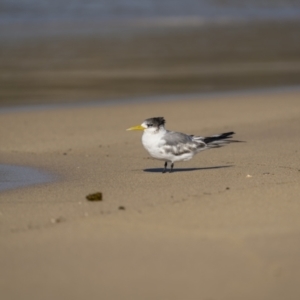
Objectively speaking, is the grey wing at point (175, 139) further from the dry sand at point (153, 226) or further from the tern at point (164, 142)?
the dry sand at point (153, 226)

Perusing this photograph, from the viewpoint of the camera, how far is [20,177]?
25.4ft

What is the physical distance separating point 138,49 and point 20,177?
12882mm

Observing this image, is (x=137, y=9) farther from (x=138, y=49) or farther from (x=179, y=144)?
(x=179, y=144)

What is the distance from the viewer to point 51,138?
10297 millimetres

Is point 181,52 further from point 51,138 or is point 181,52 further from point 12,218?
point 12,218

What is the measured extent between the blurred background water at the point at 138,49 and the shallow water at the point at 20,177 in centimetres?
492

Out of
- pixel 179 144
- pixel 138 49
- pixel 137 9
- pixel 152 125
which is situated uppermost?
pixel 137 9

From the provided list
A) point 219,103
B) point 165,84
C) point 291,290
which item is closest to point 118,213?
point 291,290

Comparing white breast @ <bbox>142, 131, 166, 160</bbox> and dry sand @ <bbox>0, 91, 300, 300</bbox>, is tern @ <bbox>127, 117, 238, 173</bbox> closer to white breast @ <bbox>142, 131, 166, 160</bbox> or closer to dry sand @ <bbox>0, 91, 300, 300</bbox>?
white breast @ <bbox>142, 131, 166, 160</bbox>

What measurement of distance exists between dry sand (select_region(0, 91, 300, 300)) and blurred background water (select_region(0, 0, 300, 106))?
507cm

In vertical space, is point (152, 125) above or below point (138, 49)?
below

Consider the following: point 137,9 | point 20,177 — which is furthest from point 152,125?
point 137,9

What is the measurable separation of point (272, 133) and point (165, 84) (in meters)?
5.16

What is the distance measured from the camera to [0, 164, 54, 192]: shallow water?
7328mm
